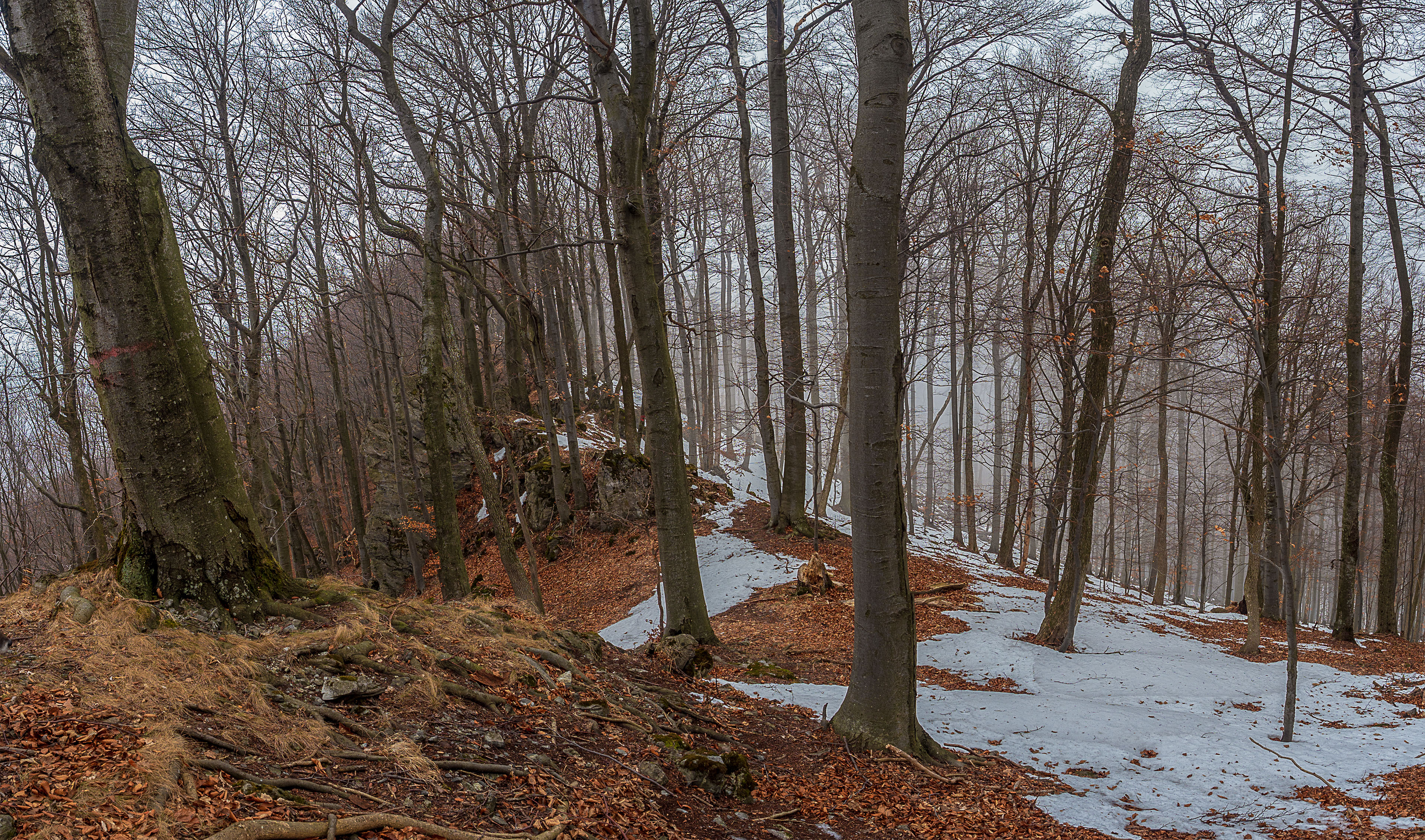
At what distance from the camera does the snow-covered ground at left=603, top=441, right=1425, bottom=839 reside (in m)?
4.43

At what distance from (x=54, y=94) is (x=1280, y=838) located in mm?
7710

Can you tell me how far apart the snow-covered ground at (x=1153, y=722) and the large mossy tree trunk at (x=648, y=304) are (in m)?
1.27

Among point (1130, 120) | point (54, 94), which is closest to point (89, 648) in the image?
point (54, 94)

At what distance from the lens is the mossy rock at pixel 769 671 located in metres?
6.66

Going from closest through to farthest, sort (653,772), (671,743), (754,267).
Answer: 1. (653,772)
2. (671,743)
3. (754,267)

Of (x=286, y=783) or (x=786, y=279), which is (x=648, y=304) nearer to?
(x=286, y=783)

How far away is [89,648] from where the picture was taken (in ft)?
10.3

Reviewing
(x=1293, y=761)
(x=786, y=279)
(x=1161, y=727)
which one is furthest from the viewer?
(x=786, y=279)

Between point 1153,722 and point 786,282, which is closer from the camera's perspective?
point 1153,722

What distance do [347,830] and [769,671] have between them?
16.2 feet

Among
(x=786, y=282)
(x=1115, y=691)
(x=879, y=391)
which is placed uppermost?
(x=786, y=282)

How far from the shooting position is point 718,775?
3.97 metres

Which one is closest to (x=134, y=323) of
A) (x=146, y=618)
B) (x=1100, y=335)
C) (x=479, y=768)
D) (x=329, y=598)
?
(x=146, y=618)

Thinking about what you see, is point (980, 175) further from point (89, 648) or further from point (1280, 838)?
point (89, 648)
